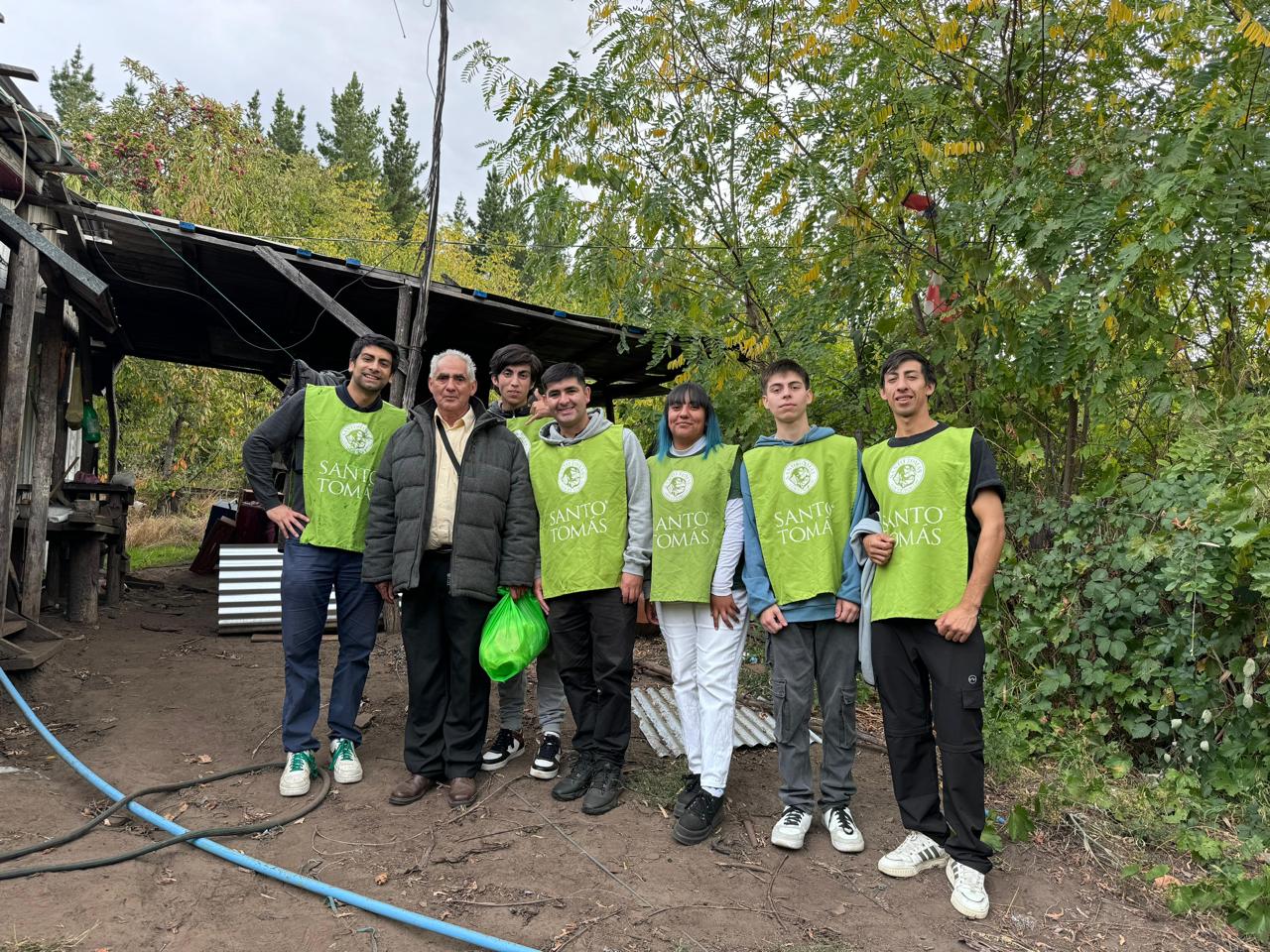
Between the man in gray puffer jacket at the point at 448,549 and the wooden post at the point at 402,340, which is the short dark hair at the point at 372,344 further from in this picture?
the wooden post at the point at 402,340

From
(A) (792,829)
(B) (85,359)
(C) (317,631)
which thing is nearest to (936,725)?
(A) (792,829)

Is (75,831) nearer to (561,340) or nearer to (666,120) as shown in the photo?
(666,120)

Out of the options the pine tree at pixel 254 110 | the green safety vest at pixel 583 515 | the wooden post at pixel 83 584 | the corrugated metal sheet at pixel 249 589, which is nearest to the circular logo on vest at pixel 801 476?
the green safety vest at pixel 583 515

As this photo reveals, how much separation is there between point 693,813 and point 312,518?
2.15m

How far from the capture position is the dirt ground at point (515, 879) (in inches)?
96.5

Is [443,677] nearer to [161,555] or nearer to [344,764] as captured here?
[344,764]

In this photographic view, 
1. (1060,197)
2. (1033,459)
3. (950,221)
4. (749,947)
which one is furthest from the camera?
(1033,459)

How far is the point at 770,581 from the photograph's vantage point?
3135 mm

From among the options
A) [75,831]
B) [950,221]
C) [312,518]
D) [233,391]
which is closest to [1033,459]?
[950,221]

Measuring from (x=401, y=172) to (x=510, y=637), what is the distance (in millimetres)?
36897

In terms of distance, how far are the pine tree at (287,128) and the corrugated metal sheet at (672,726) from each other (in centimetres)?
3452

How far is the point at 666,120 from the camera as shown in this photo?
Answer: 6.35 m

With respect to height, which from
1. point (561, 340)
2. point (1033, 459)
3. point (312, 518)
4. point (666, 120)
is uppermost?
point (666, 120)

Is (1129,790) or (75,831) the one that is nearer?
(75,831)
